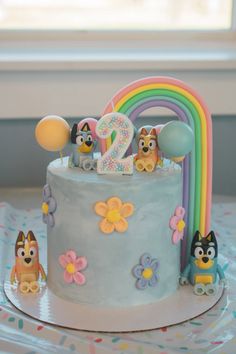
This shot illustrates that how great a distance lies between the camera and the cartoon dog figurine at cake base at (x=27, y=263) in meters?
0.92

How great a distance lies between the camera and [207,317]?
34.4 inches

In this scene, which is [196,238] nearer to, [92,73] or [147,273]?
[147,273]

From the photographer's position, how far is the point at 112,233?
86cm

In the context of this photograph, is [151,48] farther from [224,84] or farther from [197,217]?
[197,217]

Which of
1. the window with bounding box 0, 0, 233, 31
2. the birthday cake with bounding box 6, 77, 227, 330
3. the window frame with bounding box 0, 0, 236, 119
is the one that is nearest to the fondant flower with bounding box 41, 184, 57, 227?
the birthday cake with bounding box 6, 77, 227, 330

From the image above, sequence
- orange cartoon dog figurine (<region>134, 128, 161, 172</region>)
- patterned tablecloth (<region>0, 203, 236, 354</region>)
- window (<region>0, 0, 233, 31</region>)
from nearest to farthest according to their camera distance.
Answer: patterned tablecloth (<region>0, 203, 236, 354</region>)
orange cartoon dog figurine (<region>134, 128, 161, 172</region>)
window (<region>0, 0, 233, 31</region>)

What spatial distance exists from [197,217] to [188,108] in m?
0.16

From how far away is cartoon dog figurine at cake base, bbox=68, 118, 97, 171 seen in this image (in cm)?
91

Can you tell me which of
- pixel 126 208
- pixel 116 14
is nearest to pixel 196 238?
pixel 126 208

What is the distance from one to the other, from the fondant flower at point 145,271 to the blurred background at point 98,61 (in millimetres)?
617

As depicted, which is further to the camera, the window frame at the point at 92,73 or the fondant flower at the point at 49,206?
the window frame at the point at 92,73

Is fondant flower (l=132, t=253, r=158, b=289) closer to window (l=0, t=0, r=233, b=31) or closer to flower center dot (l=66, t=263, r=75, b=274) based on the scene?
flower center dot (l=66, t=263, r=75, b=274)

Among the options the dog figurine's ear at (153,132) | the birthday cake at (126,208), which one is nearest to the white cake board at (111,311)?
the birthday cake at (126,208)

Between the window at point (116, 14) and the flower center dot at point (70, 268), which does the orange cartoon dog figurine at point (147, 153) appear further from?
the window at point (116, 14)
